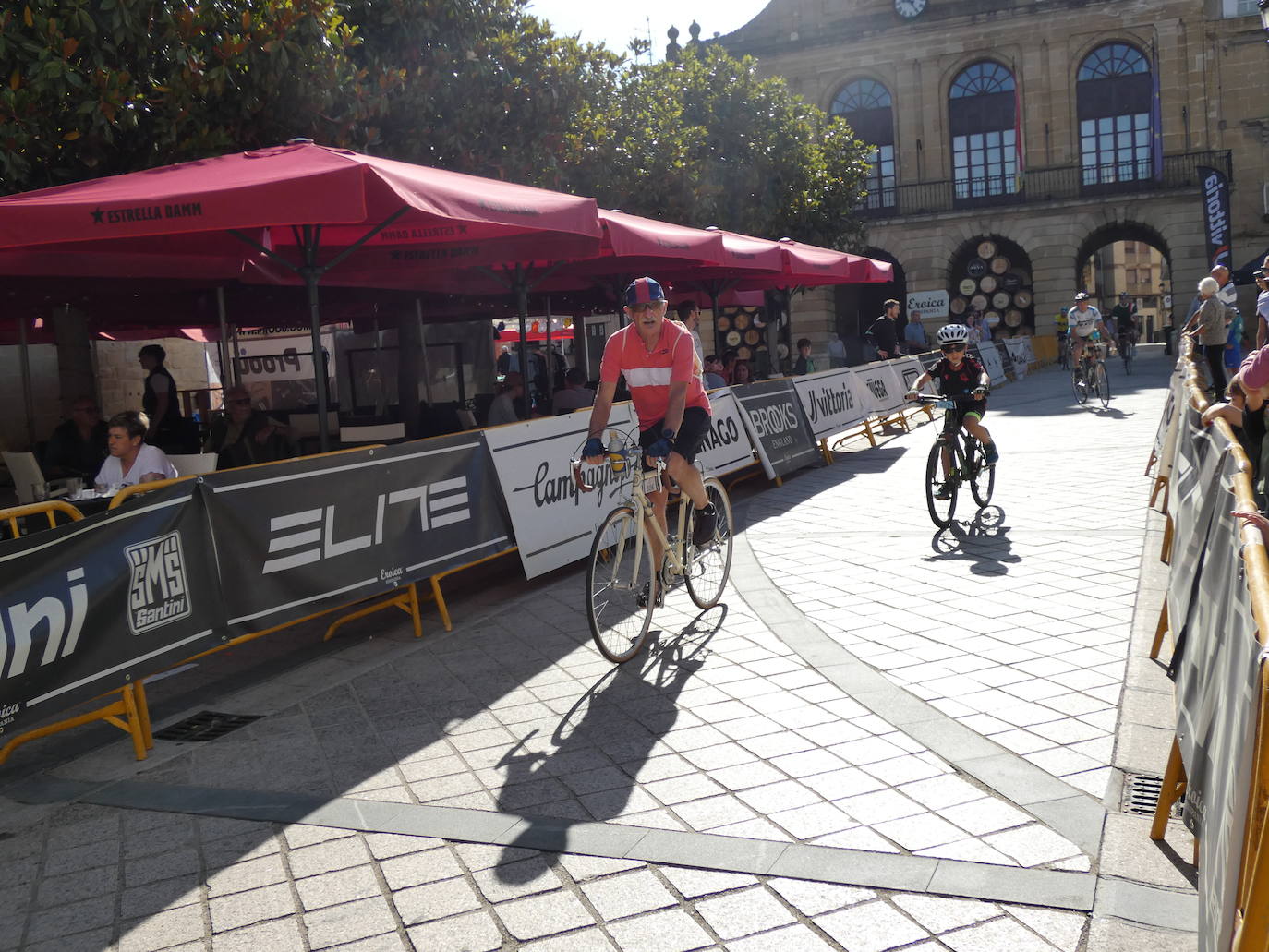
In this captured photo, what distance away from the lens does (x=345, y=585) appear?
256 inches

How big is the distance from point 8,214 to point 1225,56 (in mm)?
41719

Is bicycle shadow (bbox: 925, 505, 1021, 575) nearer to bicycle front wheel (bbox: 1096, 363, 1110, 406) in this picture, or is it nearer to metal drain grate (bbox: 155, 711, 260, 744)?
metal drain grate (bbox: 155, 711, 260, 744)

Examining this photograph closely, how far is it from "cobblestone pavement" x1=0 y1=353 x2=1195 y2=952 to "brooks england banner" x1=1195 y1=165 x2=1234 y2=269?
32.4m

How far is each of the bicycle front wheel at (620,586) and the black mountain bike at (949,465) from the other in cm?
342

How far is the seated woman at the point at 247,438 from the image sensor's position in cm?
962

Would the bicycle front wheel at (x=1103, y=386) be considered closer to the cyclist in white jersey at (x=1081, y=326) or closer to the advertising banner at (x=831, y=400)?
the cyclist in white jersey at (x=1081, y=326)

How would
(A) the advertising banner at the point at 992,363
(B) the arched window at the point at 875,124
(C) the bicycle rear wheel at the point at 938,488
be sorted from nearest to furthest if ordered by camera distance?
(C) the bicycle rear wheel at the point at 938,488 < (A) the advertising banner at the point at 992,363 < (B) the arched window at the point at 875,124

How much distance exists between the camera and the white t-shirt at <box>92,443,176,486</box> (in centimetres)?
739

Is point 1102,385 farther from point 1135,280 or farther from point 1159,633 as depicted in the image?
point 1135,280

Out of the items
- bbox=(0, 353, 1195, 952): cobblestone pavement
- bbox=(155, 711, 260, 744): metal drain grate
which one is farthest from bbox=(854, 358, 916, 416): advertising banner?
bbox=(155, 711, 260, 744): metal drain grate

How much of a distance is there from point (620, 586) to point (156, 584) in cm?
226

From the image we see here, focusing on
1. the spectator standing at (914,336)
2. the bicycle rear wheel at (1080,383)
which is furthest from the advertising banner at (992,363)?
the bicycle rear wheel at (1080,383)

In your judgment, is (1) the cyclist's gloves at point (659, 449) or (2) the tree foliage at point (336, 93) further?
(2) the tree foliage at point (336, 93)

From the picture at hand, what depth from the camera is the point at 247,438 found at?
387 inches
